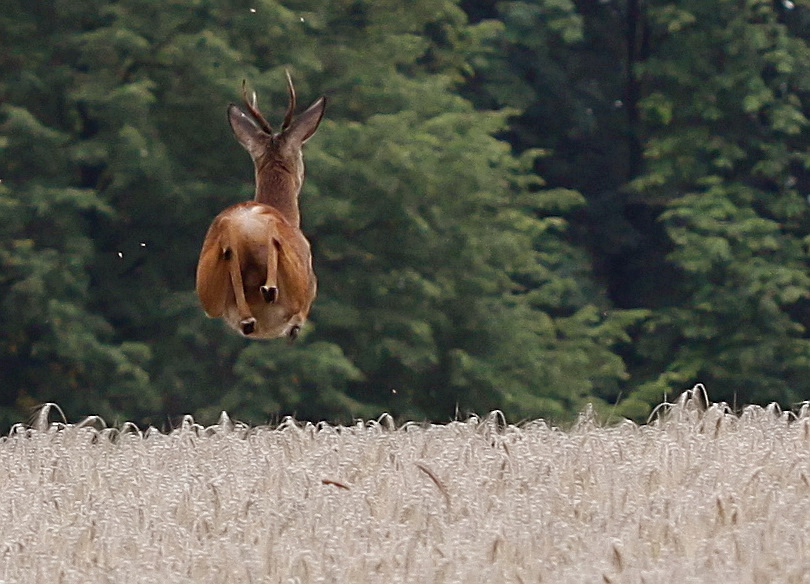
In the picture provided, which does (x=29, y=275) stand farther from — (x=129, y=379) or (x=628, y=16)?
(x=628, y=16)

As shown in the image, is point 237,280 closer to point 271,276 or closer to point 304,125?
point 271,276

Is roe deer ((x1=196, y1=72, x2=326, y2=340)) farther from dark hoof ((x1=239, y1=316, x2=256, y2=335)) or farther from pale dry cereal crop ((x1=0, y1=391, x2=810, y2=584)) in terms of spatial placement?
pale dry cereal crop ((x1=0, y1=391, x2=810, y2=584))

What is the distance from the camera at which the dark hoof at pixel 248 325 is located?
6.68 meters

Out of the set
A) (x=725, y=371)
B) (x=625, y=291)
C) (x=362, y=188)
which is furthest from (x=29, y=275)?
(x=625, y=291)

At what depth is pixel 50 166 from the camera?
19.4 metres

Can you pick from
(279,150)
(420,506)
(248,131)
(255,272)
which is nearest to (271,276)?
(255,272)

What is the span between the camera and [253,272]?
6.93 meters

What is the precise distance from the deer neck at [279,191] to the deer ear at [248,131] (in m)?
0.31

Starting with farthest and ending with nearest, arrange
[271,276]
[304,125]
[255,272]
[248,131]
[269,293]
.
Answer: [248,131] < [304,125] < [255,272] < [271,276] < [269,293]

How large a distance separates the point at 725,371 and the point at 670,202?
9.05ft

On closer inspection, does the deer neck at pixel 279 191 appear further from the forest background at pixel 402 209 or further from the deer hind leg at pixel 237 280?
the forest background at pixel 402 209

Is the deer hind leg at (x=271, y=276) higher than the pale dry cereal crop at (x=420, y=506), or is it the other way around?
the deer hind leg at (x=271, y=276)

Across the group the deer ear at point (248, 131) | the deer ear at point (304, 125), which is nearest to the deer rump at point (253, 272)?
the deer ear at point (304, 125)

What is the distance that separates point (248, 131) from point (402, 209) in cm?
1196
